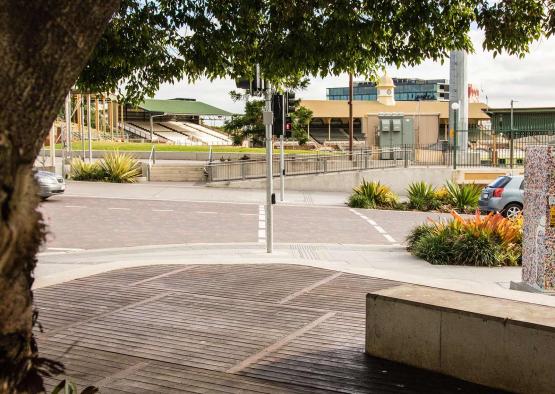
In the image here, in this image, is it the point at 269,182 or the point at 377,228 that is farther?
the point at 377,228

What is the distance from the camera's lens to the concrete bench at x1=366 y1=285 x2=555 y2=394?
5.40 metres

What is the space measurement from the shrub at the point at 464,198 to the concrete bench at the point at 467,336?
66.2ft

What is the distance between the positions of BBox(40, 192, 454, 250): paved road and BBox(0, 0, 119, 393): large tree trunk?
11.9 meters

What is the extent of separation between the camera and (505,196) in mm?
21969

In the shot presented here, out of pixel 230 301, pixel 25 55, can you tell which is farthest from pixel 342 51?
pixel 25 55

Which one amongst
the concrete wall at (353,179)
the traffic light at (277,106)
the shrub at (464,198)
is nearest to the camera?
the traffic light at (277,106)

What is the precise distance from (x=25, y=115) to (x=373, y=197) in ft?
80.6

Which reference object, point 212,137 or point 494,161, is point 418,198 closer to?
point 494,161

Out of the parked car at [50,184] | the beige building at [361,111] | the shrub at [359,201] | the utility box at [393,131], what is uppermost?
the beige building at [361,111]

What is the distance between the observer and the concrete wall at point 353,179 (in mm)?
32906

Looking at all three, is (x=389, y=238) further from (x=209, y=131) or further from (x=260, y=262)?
(x=209, y=131)

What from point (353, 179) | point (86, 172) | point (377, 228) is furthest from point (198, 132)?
point (377, 228)

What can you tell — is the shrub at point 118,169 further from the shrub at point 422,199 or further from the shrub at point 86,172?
the shrub at point 422,199

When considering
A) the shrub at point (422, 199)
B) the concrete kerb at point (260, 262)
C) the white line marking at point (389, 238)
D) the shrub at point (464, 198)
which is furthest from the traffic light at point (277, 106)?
the shrub at point (464, 198)
